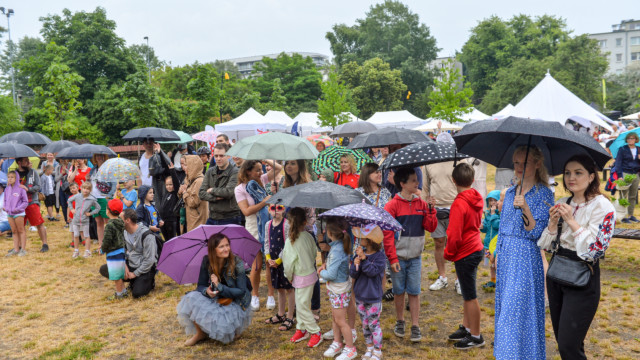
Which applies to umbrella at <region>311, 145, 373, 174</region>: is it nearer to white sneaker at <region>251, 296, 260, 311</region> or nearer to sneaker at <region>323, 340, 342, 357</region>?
white sneaker at <region>251, 296, 260, 311</region>

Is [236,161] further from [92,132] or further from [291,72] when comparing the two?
[291,72]

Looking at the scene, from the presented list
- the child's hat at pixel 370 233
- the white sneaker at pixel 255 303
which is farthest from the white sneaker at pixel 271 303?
the child's hat at pixel 370 233

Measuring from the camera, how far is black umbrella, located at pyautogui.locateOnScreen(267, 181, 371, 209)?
151 inches

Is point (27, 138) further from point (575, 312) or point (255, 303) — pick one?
point (575, 312)

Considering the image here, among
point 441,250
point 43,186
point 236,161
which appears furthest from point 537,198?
point 43,186

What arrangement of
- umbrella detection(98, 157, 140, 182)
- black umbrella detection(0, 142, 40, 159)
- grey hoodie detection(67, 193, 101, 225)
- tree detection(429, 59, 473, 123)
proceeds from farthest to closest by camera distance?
tree detection(429, 59, 473, 123) < black umbrella detection(0, 142, 40, 159) < grey hoodie detection(67, 193, 101, 225) < umbrella detection(98, 157, 140, 182)

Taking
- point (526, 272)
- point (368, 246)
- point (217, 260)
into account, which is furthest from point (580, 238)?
point (217, 260)

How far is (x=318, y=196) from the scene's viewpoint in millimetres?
3926

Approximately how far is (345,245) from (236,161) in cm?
323

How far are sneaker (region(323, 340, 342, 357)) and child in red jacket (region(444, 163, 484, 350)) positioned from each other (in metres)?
1.18

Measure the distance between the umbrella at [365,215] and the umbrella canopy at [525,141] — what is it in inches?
35.5

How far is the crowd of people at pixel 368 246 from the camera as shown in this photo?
3.03 m

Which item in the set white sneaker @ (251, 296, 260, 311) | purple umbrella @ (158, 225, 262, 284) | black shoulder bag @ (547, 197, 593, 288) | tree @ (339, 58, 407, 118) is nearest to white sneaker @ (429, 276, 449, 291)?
white sneaker @ (251, 296, 260, 311)

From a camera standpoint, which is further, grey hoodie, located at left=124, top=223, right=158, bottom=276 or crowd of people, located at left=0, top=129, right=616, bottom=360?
grey hoodie, located at left=124, top=223, right=158, bottom=276
